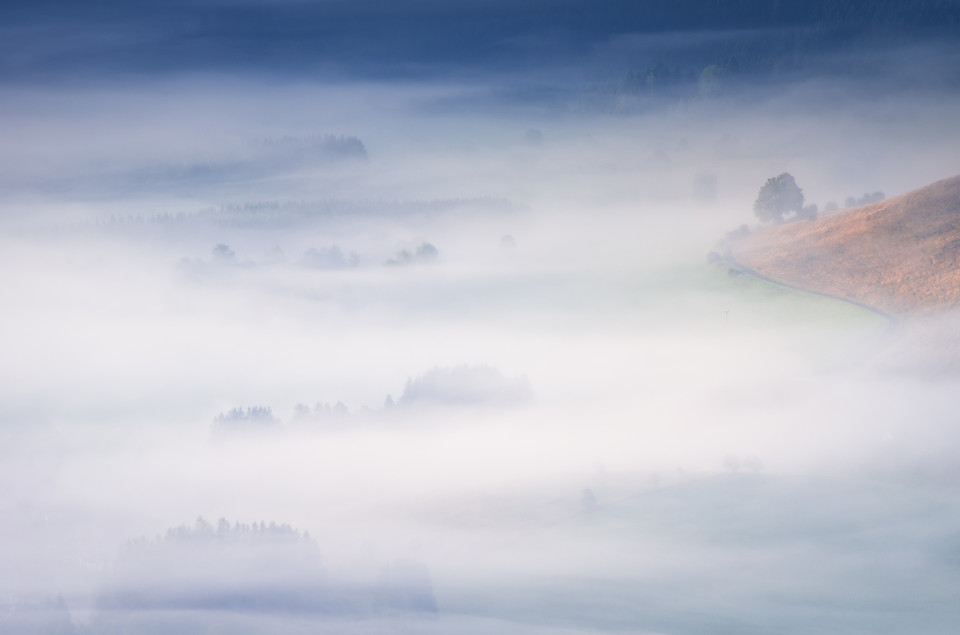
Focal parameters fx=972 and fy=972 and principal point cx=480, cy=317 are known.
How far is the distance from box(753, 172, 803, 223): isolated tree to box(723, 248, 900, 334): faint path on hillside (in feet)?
18.5

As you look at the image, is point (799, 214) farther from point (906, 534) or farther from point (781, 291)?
point (906, 534)

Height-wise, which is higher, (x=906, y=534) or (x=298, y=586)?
(x=298, y=586)

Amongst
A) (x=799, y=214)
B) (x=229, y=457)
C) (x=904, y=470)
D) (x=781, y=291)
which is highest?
(x=229, y=457)

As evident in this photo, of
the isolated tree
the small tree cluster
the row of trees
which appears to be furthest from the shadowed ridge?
the isolated tree

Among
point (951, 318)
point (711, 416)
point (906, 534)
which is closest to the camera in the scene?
point (906, 534)

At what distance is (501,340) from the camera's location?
554ft

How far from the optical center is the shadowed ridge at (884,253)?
87500 mm

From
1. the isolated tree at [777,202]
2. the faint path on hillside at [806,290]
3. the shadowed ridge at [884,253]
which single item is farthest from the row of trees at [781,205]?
the faint path on hillside at [806,290]

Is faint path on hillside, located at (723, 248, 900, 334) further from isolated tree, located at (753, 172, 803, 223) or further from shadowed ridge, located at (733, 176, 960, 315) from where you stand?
isolated tree, located at (753, 172, 803, 223)

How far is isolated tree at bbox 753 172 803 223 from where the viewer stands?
4146 inches

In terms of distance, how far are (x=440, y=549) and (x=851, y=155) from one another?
130 meters

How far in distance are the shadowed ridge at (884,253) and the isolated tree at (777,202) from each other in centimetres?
366

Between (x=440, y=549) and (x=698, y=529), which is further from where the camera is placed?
(x=440, y=549)

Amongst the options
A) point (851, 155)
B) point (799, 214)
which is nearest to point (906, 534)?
point (799, 214)
